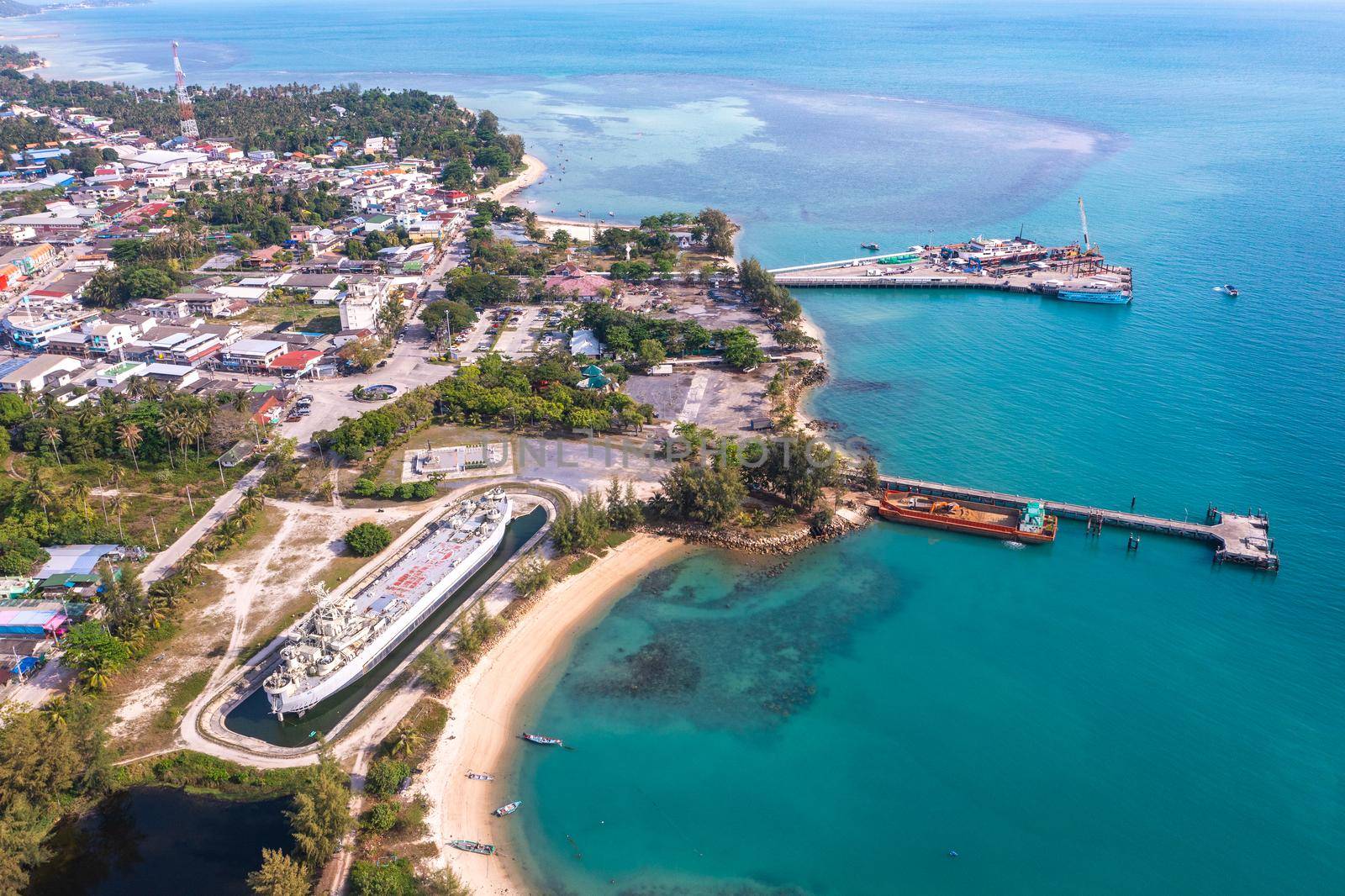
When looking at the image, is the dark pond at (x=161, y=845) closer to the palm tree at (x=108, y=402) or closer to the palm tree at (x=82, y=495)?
the palm tree at (x=82, y=495)

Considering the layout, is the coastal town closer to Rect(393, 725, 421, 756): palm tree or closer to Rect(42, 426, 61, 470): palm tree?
Rect(393, 725, 421, 756): palm tree

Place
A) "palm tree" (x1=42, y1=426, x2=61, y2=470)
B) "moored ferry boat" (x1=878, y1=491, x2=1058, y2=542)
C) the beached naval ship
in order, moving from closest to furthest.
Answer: the beached naval ship < "moored ferry boat" (x1=878, y1=491, x2=1058, y2=542) < "palm tree" (x1=42, y1=426, x2=61, y2=470)

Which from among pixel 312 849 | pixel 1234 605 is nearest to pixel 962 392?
pixel 1234 605

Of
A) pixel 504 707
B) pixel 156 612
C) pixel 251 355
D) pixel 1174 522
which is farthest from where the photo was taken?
pixel 251 355

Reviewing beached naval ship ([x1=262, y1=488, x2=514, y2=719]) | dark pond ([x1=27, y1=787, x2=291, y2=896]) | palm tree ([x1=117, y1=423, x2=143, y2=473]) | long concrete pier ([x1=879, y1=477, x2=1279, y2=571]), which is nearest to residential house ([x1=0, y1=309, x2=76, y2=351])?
palm tree ([x1=117, y1=423, x2=143, y2=473])

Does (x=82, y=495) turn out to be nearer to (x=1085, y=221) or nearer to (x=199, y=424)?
(x=199, y=424)

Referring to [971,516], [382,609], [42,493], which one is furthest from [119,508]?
[971,516]
